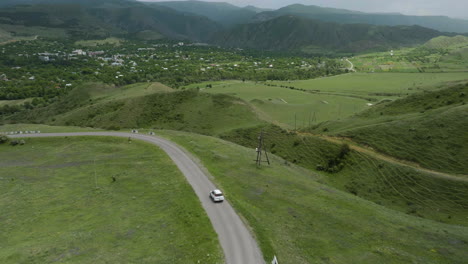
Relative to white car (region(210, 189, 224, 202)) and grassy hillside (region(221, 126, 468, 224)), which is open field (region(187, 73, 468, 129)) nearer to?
grassy hillside (region(221, 126, 468, 224))

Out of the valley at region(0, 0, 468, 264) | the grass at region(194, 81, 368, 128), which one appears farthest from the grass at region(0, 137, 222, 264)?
the grass at region(194, 81, 368, 128)

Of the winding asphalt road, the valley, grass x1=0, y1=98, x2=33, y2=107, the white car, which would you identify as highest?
the white car

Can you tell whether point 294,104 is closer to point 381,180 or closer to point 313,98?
point 313,98

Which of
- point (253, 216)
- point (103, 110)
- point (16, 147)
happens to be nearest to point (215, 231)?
point (253, 216)

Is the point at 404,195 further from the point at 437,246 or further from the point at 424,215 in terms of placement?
the point at 437,246

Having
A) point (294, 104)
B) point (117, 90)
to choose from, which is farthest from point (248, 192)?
point (117, 90)

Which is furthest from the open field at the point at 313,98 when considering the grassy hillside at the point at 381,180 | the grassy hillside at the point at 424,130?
the grassy hillside at the point at 381,180
